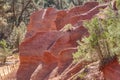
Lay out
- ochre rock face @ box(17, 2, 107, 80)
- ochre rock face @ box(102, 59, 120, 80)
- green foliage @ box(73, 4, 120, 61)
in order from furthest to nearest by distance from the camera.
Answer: ochre rock face @ box(17, 2, 107, 80) → green foliage @ box(73, 4, 120, 61) → ochre rock face @ box(102, 59, 120, 80)

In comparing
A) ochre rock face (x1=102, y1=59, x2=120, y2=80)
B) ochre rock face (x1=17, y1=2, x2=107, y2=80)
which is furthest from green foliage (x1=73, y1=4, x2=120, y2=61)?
ochre rock face (x1=17, y1=2, x2=107, y2=80)

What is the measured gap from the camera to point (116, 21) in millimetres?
14227

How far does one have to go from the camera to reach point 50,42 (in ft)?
84.3

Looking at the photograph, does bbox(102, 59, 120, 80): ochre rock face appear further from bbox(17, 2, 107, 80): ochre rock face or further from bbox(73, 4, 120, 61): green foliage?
bbox(17, 2, 107, 80): ochre rock face

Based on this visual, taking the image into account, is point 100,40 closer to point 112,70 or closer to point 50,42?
point 112,70

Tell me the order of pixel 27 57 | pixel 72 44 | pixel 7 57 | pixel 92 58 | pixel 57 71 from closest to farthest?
pixel 92 58
pixel 57 71
pixel 72 44
pixel 27 57
pixel 7 57

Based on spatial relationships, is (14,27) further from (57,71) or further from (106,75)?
(106,75)

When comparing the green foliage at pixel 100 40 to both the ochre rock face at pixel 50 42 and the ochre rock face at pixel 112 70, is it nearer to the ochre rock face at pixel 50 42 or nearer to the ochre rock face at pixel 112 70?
the ochre rock face at pixel 112 70

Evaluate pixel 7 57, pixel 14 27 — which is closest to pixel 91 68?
pixel 7 57

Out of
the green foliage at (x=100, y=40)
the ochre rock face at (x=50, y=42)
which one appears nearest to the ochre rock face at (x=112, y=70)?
the green foliage at (x=100, y=40)

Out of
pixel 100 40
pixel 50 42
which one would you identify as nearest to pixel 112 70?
pixel 100 40

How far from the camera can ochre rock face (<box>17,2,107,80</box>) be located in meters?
22.7

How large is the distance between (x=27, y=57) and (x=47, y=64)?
4.04 m

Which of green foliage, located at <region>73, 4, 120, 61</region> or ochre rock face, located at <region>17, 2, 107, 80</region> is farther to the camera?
ochre rock face, located at <region>17, 2, 107, 80</region>
